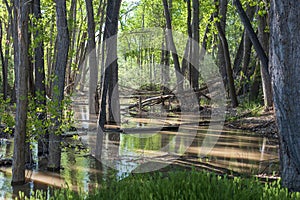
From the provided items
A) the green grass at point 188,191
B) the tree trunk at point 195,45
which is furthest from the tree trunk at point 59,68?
the tree trunk at point 195,45

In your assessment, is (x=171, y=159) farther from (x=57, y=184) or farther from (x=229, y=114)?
(x=229, y=114)

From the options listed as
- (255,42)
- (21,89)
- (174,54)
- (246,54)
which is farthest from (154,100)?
(21,89)

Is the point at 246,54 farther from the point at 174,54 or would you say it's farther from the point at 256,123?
the point at 256,123

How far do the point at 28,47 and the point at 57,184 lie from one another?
8.30 feet

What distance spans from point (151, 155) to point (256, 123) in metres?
6.08

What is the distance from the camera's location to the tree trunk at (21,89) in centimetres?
710

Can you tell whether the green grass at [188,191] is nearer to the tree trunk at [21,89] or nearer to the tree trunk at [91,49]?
the tree trunk at [21,89]

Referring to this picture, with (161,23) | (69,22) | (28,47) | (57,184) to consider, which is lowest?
(57,184)

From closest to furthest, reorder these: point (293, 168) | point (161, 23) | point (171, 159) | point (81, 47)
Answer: point (293, 168), point (171, 159), point (81, 47), point (161, 23)

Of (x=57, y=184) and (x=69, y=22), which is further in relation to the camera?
(x=69, y=22)

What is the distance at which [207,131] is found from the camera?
48.0 ft

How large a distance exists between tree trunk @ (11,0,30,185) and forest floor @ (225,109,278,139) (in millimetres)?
8258

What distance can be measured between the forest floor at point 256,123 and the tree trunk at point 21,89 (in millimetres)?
8258

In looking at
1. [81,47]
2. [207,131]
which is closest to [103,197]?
[207,131]
